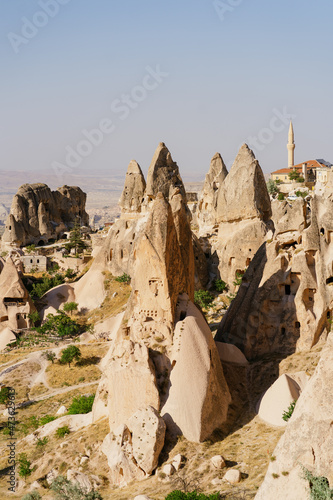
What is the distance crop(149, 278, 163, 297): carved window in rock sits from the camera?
22766mm

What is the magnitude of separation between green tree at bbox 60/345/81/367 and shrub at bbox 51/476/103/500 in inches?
664

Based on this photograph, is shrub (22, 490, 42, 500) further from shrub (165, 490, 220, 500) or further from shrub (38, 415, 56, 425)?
shrub (38, 415, 56, 425)

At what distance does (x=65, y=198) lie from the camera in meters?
81.6

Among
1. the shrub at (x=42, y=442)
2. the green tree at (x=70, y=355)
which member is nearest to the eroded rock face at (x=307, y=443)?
the shrub at (x=42, y=442)

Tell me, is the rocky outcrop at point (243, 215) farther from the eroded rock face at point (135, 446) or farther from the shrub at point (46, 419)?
the eroded rock face at point (135, 446)

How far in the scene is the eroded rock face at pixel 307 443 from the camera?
43.1ft

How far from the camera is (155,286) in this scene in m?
22.8

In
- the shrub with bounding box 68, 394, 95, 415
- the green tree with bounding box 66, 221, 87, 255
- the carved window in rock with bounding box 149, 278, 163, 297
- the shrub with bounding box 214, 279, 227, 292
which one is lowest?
the shrub with bounding box 68, 394, 95, 415

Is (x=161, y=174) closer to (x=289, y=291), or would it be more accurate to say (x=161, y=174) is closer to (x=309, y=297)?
(x=289, y=291)

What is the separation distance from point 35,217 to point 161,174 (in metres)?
29.6

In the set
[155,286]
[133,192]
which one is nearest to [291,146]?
[133,192]

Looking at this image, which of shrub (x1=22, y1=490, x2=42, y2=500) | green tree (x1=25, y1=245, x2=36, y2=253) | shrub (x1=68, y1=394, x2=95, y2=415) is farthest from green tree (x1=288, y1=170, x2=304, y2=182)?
shrub (x1=22, y1=490, x2=42, y2=500)

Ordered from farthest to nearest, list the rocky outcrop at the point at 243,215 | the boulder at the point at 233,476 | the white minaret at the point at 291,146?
the white minaret at the point at 291,146, the rocky outcrop at the point at 243,215, the boulder at the point at 233,476

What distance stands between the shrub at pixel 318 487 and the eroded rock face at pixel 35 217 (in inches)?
2417
